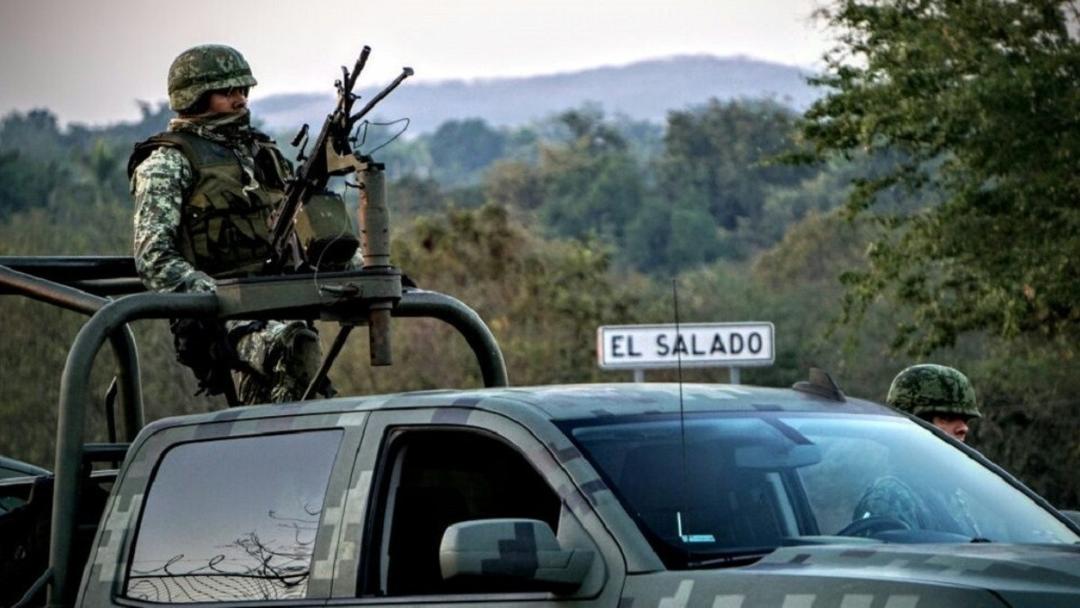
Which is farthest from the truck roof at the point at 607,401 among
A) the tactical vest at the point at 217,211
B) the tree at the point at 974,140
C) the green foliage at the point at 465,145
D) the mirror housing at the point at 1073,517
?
the green foliage at the point at 465,145

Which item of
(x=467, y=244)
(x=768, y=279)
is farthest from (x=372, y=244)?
(x=768, y=279)

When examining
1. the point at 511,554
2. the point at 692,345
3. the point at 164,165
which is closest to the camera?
the point at 511,554

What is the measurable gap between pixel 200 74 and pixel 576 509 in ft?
13.2

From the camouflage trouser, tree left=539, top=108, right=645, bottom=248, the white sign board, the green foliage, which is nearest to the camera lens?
the camouflage trouser

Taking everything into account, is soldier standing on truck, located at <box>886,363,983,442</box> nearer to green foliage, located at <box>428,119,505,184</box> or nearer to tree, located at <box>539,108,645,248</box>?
tree, located at <box>539,108,645,248</box>

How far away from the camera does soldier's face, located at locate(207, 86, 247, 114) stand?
9688 mm

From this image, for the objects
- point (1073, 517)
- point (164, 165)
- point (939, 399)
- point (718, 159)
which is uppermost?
point (164, 165)

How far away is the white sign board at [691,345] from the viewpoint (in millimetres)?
19844

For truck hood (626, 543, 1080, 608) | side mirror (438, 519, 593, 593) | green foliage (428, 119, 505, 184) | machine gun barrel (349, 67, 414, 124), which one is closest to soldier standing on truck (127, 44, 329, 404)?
machine gun barrel (349, 67, 414, 124)

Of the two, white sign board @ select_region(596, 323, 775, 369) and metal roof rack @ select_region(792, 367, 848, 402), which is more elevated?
metal roof rack @ select_region(792, 367, 848, 402)

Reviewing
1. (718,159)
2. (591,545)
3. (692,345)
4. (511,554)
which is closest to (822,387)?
(591,545)

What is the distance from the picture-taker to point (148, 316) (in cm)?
820

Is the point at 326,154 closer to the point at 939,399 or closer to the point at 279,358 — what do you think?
the point at 279,358

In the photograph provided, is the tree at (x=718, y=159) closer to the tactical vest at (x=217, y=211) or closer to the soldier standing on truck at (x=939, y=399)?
the soldier standing on truck at (x=939, y=399)
